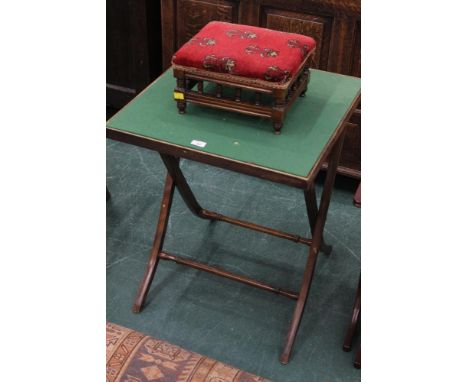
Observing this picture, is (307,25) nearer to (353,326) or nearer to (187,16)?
(187,16)

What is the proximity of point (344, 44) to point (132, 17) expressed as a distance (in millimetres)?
1180

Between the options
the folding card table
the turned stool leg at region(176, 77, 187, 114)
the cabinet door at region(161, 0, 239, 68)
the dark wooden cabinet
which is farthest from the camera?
the dark wooden cabinet

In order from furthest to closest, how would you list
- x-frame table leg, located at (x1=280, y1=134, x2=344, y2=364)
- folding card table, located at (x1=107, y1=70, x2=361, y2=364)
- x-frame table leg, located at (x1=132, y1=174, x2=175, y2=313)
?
x-frame table leg, located at (x1=132, y1=174, x2=175, y2=313) → x-frame table leg, located at (x1=280, y1=134, x2=344, y2=364) → folding card table, located at (x1=107, y1=70, x2=361, y2=364)

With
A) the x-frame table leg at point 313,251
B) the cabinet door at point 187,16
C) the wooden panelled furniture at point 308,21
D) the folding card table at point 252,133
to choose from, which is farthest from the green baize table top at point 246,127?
the cabinet door at point 187,16

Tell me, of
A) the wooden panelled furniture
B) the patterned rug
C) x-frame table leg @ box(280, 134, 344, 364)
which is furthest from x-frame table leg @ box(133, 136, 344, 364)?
the patterned rug

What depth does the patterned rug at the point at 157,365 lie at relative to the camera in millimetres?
1860

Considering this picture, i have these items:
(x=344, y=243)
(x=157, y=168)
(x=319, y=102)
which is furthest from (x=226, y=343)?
(x=157, y=168)

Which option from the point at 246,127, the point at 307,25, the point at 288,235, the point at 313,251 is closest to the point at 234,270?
the point at 288,235

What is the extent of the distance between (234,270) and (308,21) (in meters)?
1.20

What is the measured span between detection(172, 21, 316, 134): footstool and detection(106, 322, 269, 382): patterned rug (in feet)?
2.51

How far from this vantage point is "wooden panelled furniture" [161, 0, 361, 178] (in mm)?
3045

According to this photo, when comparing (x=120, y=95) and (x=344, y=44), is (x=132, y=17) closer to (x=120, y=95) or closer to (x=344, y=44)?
(x=120, y=95)

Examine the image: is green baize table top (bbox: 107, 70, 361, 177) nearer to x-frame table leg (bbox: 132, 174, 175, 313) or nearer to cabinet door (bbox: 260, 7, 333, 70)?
x-frame table leg (bbox: 132, 174, 175, 313)

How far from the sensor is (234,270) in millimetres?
3078
